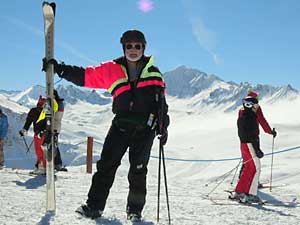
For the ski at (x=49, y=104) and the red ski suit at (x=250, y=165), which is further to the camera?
the red ski suit at (x=250, y=165)

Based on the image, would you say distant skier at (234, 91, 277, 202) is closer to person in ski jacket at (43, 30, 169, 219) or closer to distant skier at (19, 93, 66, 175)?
person in ski jacket at (43, 30, 169, 219)

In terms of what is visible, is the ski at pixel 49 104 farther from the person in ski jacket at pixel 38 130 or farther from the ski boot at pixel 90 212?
the person in ski jacket at pixel 38 130

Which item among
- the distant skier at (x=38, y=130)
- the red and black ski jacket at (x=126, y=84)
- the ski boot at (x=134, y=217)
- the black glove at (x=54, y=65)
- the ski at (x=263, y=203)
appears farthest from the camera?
the distant skier at (x=38, y=130)

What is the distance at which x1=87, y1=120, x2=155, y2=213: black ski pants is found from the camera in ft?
16.0

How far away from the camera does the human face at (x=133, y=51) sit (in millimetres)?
4848

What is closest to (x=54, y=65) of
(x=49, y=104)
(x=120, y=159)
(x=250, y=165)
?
(x=49, y=104)

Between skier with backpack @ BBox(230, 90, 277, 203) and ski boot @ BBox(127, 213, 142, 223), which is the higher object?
skier with backpack @ BBox(230, 90, 277, 203)

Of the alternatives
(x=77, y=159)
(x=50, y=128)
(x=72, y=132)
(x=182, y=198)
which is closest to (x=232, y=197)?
(x=182, y=198)

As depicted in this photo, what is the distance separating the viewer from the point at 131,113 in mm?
4844

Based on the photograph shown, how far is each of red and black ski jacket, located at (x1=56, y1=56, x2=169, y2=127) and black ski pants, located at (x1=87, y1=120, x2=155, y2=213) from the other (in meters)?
0.22

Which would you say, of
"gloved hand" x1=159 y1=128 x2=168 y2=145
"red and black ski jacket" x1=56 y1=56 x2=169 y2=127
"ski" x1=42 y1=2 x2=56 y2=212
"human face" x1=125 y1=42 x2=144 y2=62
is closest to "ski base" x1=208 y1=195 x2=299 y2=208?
"gloved hand" x1=159 y1=128 x2=168 y2=145

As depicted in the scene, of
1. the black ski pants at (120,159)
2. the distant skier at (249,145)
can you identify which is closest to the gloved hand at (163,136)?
the black ski pants at (120,159)

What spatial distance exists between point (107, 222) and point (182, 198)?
2.90 metres

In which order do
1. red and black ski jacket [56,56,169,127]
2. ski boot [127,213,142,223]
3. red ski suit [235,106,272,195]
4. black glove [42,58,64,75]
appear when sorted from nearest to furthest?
black glove [42,58,64,75] → red and black ski jacket [56,56,169,127] → ski boot [127,213,142,223] → red ski suit [235,106,272,195]
